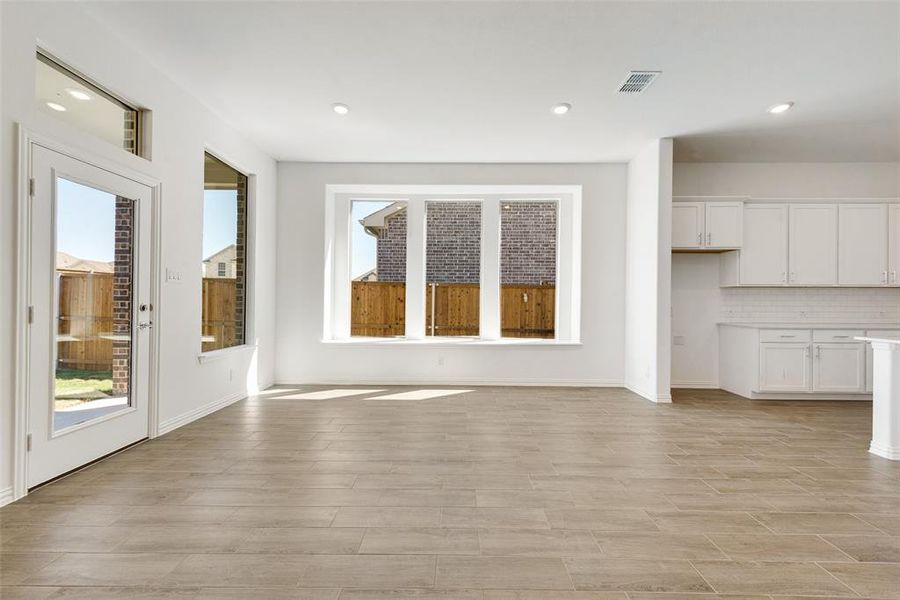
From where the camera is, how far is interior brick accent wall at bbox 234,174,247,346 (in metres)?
5.58

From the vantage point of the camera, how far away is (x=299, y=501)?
8.90ft

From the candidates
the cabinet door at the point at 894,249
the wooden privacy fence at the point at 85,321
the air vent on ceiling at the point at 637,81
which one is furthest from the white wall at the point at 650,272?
the wooden privacy fence at the point at 85,321

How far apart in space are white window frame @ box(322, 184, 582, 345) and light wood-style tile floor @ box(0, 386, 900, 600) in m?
2.49

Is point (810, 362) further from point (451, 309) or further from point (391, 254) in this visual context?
point (391, 254)

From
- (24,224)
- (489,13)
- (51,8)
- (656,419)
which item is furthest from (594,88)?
(24,224)

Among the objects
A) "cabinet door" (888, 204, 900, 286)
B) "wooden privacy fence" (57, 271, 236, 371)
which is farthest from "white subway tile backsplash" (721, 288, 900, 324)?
"wooden privacy fence" (57, 271, 236, 371)

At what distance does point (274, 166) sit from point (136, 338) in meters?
3.35

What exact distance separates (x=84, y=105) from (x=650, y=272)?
527 cm

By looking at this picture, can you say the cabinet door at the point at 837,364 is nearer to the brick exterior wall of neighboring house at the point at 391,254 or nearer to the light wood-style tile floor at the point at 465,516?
the light wood-style tile floor at the point at 465,516

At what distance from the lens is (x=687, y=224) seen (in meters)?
5.85

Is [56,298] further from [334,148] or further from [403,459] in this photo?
[334,148]

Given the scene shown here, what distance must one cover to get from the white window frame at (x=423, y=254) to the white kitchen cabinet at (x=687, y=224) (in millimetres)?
1229

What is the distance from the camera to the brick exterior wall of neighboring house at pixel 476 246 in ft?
22.2

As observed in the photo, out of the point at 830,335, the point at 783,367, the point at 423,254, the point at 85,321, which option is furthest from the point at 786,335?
the point at 85,321
